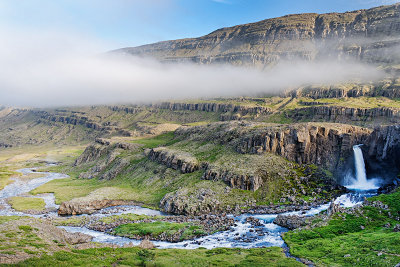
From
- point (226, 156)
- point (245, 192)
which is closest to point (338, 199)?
point (245, 192)

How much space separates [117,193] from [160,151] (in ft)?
131

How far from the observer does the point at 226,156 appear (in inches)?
5615

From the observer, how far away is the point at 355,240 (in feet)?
218

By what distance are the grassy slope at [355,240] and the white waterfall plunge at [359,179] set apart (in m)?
31.4

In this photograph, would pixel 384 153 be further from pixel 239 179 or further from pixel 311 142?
pixel 239 179

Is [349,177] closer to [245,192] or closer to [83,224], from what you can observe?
[245,192]

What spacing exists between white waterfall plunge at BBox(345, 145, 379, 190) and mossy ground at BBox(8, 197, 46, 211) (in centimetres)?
13527

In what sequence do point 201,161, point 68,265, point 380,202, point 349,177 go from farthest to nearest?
point 201,161 < point 349,177 < point 380,202 < point 68,265

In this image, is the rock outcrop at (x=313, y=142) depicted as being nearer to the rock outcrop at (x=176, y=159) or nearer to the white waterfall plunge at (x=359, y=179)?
the white waterfall plunge at (x=359, y=179)

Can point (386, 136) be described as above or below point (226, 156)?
above

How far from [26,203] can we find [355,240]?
138724 mm

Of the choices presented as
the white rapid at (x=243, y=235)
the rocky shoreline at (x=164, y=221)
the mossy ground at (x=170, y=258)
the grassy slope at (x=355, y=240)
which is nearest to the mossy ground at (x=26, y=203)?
the rocky shoreline at (x=164, y=221)

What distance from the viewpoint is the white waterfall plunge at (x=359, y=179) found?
117m

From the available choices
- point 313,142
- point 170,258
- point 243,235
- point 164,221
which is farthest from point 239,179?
point 170,258
